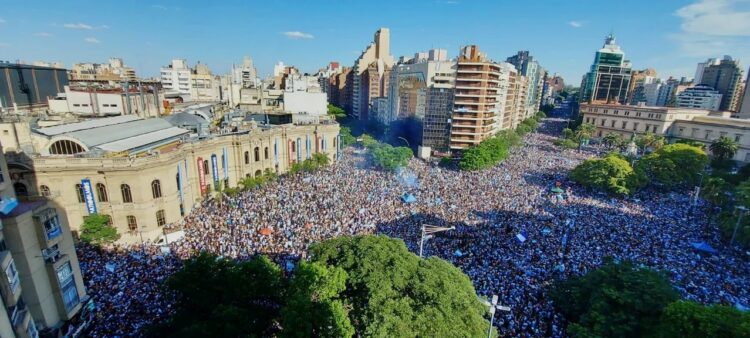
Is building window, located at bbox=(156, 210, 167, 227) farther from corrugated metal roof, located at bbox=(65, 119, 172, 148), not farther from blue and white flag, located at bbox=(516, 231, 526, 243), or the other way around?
blue and white flag, located at bbox=(516, 231, 526, 243)

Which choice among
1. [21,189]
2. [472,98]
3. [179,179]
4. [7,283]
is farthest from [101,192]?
[472,98]

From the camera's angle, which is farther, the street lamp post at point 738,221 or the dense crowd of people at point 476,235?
the street lamp post at point 738,221

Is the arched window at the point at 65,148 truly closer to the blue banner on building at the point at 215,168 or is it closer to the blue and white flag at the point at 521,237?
the blue banner on building at the point at 215,168

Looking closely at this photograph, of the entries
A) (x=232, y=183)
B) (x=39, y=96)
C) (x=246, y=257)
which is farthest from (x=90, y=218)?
(x=39, y=96)

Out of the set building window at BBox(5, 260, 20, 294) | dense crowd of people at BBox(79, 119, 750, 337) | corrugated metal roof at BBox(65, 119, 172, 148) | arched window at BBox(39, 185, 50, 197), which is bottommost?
dense crowd of people at BBox(79, 119, 750, 337)

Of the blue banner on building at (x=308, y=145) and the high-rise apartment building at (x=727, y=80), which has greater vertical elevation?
the high-rise apartment building at (x=727, y=80)

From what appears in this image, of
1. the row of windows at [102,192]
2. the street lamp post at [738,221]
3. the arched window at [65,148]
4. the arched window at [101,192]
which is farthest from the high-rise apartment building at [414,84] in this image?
the arched window at [65,148]

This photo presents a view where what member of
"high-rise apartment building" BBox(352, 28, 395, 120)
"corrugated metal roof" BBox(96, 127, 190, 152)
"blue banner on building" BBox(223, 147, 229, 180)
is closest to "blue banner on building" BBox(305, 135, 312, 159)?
"blue banner on building" BBox(223, 147, 229, 180)
